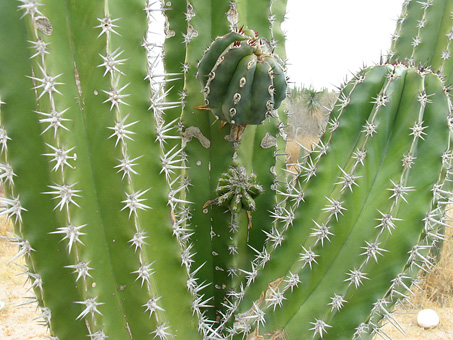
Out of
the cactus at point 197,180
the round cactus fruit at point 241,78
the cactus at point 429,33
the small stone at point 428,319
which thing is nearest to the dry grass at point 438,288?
the small stone at point 428,319

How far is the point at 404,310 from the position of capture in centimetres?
560

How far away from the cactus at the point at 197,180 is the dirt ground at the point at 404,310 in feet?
10.3

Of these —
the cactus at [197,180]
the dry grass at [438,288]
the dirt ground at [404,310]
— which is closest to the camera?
the cactus at [197,180]

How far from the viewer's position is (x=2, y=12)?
1224 millimetres

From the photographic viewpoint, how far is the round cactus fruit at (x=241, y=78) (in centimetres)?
170

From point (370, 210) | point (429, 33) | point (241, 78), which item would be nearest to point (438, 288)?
point (429, 33)

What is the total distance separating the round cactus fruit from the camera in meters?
1.70

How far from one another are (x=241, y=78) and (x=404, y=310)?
206 inches

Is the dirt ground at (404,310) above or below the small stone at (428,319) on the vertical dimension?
below

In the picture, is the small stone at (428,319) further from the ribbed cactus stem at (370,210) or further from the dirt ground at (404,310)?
the ribbed cactus stem at (370,210)

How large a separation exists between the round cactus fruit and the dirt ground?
3634mm

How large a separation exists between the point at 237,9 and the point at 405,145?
111 centimetres

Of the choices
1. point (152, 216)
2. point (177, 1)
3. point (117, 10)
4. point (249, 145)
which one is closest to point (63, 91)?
point (117, 10)

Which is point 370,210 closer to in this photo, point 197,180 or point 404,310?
point 197,180
